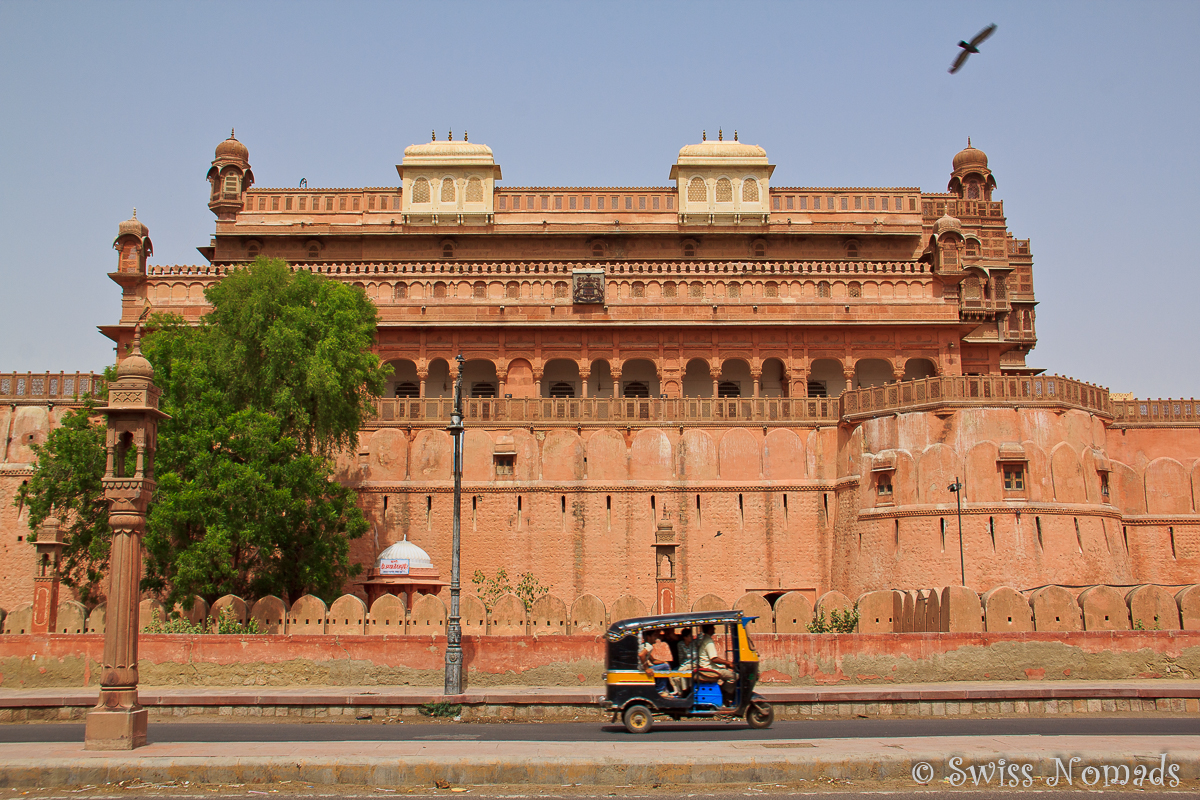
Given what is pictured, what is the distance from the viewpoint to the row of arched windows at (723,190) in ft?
147

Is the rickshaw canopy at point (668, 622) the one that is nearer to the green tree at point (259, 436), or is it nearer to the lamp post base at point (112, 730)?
the lamp post base at point (112, 730)

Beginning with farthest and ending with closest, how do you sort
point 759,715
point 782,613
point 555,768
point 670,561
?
point 670,561, point 782,613, point 759,715, point 555,768

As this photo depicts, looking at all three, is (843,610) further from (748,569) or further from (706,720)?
(748,569)

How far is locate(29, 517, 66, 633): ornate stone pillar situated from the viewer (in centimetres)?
2364

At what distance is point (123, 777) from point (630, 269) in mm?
30659

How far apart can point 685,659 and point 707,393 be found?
26.0 metres

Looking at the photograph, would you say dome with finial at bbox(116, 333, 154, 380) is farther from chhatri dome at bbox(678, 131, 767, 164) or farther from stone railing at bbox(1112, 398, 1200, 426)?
chhatri dome at bbox(678, 131, 767, 164)

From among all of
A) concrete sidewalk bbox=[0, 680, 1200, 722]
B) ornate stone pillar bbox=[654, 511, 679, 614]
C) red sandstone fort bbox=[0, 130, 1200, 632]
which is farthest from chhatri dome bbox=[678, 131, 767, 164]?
concrete sidewalk bbox=[0, 680, 1200, 722]

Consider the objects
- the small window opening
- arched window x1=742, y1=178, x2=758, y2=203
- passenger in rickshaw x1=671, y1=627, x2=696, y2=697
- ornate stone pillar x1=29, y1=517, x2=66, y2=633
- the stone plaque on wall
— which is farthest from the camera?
arched window x1=742, y1=178, x2=758, y2=203

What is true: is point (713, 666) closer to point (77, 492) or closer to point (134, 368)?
point (134, 368)

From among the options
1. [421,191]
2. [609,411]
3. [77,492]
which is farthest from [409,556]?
[421,191]

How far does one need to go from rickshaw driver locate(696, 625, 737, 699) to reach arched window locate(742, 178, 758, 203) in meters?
31.4

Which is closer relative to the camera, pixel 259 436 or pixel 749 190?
pixel 259 436

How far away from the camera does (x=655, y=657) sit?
52.7 feet
